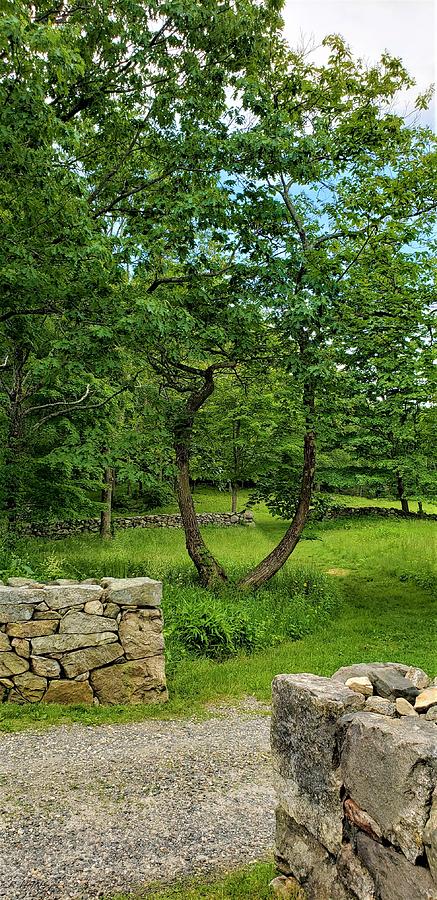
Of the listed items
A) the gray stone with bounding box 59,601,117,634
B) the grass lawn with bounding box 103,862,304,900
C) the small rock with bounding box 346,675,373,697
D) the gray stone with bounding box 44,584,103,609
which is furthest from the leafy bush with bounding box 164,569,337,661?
the small rock with bounding box 346,675,373,697

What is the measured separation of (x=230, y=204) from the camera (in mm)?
9656

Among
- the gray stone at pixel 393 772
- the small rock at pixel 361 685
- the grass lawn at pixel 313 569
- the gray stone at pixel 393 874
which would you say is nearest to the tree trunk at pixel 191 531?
the grass lawn at pixel 313 569

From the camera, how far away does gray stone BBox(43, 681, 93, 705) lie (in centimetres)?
653

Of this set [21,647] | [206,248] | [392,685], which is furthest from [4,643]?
[206,248]

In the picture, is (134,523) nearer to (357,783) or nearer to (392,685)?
(392,685)

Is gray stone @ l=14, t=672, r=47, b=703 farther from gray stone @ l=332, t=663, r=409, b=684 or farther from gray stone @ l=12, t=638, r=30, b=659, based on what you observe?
gray stone @ l=332, t=663, r=409, b=684

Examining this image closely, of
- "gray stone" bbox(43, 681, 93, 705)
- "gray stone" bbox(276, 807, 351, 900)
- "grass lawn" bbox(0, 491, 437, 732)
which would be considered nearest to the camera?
"gray stone" bbox(276, 807, 351, 900)

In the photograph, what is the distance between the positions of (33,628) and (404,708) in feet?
15.1

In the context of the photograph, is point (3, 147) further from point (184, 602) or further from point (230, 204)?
point (184, 602)

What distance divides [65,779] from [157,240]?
7451 mm

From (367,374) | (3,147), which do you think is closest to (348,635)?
(367,374)

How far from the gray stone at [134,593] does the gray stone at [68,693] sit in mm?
1005

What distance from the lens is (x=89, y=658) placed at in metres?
6.61

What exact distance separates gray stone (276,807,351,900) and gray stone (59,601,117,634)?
354 cm
